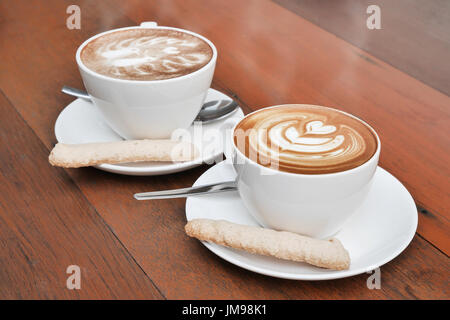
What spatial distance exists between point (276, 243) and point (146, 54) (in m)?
0.53

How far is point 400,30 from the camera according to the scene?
1.55 metres

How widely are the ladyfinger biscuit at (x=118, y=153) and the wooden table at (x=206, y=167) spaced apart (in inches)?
1.7

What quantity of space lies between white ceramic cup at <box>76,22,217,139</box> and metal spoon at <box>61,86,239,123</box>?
58 mm

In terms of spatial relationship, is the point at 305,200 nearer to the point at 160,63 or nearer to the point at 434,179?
the point at 434,179

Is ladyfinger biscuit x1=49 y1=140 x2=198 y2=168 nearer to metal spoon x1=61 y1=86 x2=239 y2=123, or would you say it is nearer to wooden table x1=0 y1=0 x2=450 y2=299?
wooden table x1=0 y1=0 x2=450 y2=299

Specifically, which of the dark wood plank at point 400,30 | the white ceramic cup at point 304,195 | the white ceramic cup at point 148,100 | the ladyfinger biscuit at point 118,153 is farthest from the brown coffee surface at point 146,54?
the dark wood plank at point 400,30

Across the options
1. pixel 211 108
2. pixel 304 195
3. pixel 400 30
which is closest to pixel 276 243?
pixel 304 195

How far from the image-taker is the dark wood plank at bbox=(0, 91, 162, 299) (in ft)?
2.25

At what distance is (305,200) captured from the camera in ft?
2.30

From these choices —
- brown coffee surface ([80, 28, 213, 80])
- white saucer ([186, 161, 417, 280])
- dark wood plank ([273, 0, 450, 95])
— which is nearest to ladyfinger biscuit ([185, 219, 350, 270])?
white saucer ([186, 161, 417, 280])

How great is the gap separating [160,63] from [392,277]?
0.58m

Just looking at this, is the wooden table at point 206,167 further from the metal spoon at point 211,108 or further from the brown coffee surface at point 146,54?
the brown coffee surface at point 146,54

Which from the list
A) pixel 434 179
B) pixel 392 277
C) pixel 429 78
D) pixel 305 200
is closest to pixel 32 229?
pixel 305 200

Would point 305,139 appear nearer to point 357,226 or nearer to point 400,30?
point 357,226
